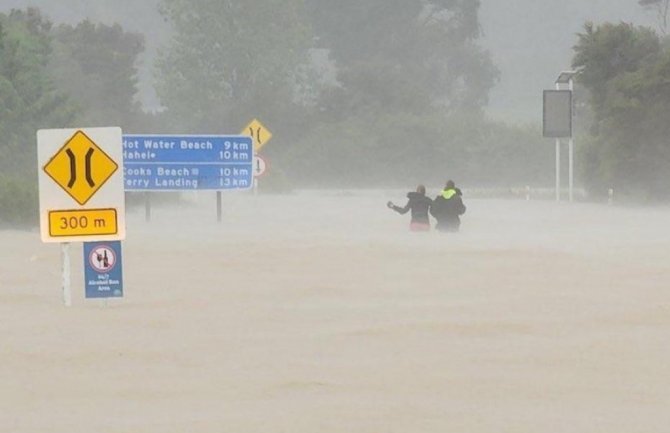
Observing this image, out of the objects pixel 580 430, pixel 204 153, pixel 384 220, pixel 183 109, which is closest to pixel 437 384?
pixel 580 430

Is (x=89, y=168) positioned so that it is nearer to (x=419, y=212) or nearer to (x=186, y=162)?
(x=419, y=212)

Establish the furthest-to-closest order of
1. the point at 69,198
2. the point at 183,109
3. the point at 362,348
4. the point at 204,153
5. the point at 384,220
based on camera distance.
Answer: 1. the point at 183,109
2. the point at 384,220
3. the point at 204,153
4. the point at 69,198
5. the point at 362,348

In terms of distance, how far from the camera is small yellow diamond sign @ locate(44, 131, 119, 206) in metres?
18.8

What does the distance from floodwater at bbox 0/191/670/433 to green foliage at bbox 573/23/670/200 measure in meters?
26.8

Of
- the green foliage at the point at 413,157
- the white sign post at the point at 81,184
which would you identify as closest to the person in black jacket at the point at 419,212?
the white sign post at the point at 81,184

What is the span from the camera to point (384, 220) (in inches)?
1750

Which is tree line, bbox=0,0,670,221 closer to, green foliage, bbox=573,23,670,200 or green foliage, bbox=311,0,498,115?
green foliage, bbox=311,0,498,115

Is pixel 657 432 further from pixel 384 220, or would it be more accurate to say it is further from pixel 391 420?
pixel 384 220

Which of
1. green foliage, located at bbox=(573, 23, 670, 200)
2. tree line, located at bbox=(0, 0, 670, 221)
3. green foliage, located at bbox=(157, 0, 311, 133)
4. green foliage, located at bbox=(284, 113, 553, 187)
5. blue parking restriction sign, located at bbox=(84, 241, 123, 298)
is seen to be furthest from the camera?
green foliage, located at bbox=(157, 0, 311, 133)

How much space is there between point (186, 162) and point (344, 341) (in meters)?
24.6

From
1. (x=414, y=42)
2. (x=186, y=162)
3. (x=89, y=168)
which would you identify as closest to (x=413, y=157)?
(x=414, y=42)

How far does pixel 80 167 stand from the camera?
1894cm

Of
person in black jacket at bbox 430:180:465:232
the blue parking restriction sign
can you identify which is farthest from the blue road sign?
the blue parking restriction sign

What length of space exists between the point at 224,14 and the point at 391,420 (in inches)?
3953
